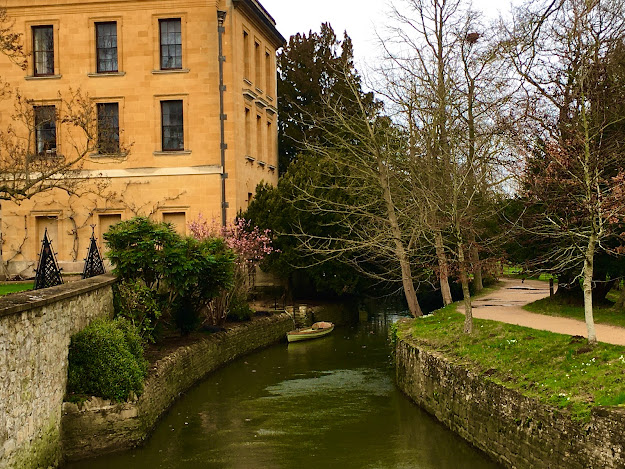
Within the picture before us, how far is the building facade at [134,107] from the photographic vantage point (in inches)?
1324

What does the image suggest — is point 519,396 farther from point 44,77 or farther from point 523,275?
point 523,275

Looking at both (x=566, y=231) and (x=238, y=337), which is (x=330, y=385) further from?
(x=566, y=231)

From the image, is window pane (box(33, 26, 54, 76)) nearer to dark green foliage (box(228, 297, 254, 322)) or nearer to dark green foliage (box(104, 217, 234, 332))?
dark green foliage (box(228, 297, 254, 322))

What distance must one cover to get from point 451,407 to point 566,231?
4.08 meters

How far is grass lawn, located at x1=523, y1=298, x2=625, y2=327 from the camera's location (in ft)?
64.5

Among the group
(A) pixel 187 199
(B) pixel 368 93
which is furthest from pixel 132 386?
(B) pixel 368 93

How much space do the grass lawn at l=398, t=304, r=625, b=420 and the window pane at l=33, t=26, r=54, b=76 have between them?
2126 cm

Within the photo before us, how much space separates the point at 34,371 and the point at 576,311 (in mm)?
14184

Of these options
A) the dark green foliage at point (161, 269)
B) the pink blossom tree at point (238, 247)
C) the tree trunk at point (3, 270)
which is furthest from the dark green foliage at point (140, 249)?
the tree trunk at point (3, 270)

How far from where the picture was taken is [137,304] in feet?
69.7

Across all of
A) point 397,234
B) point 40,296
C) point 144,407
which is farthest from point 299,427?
point 397,234

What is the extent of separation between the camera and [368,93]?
51219 mm

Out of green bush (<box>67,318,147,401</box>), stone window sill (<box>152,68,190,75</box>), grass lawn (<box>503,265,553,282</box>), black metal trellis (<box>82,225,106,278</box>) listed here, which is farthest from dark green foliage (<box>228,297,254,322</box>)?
green bush (<box>67,318,147,401</box>)

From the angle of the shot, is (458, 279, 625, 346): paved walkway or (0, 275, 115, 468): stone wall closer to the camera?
(0, 275, 115, 468): stone wall
